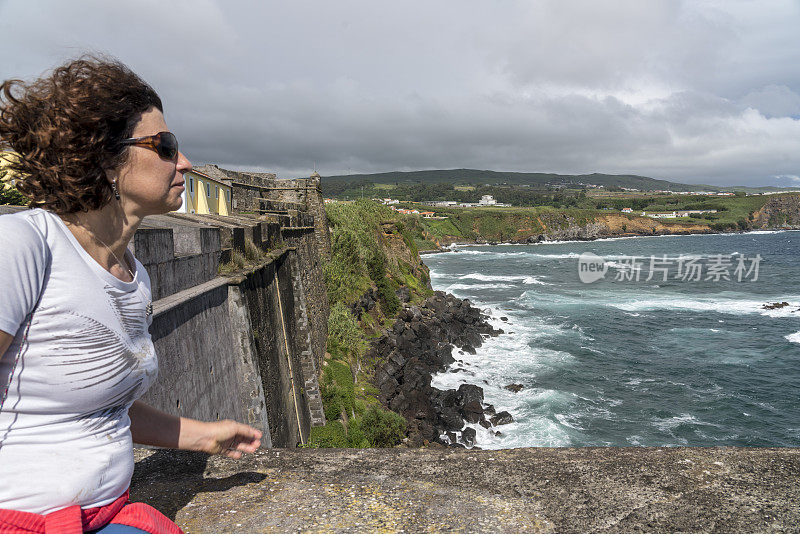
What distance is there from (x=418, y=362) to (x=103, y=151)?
29292 mm

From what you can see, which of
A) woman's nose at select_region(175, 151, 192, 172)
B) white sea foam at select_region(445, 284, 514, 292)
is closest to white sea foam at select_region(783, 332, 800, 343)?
white sea foam at select_region(445, 284, 514, 292)

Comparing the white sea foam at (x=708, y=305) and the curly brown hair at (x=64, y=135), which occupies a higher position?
the curly brown hair at (x=64, y=135)

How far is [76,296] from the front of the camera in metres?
1.53

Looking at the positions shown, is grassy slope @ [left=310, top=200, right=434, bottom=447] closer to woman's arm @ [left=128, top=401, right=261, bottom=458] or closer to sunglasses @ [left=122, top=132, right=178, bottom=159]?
woman's arm @ [left=128, top=401, right=261, bottom=458]

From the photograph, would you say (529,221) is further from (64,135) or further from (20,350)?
(20,350)

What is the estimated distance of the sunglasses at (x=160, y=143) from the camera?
1.82m

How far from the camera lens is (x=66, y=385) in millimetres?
1509

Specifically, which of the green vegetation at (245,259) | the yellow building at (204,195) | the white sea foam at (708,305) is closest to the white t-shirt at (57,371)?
the green vegetation at (245,259)

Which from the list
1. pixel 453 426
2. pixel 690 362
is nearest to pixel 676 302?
pixel 690 362

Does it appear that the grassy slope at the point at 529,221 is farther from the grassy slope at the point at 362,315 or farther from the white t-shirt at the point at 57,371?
the white t-shirt at the point at 57,371

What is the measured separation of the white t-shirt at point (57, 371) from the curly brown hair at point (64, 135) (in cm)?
13

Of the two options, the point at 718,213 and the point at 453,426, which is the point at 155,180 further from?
the point at 718,213

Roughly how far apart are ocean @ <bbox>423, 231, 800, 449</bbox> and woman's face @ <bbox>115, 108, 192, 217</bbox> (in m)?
22.4

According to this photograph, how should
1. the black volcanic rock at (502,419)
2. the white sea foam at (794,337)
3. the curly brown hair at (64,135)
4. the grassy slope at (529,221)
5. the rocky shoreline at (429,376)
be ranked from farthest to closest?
the grassy slope at (529,221), the white sea foam at (794,337), the black volcanic rock at (502,419), the rocky shoreline at (429,376), the curly brown hair at (64,135)
